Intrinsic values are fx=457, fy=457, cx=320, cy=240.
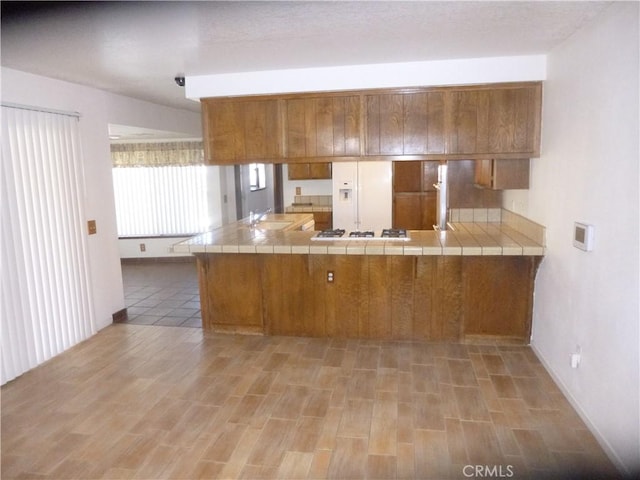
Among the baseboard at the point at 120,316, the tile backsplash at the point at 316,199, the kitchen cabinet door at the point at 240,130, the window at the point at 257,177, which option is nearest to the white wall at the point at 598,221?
the kitchen cabinet door at the point at 240,130

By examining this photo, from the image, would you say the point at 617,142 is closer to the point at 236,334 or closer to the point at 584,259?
the point at 584,259

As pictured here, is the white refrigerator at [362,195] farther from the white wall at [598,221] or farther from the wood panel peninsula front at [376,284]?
the white wall at [598,221]

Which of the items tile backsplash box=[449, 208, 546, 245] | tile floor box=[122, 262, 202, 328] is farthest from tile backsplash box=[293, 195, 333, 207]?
tile backsplash box=[449, 208, 546, 245]

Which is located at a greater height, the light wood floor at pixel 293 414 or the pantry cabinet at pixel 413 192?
the pantry cabinet at pixel 413 192

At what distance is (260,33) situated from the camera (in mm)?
2711

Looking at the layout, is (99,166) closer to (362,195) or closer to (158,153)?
(158,153)

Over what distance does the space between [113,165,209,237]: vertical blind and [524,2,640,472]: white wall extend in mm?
5711

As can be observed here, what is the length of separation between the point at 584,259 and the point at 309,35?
83.4 inches

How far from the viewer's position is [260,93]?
12.9 ft

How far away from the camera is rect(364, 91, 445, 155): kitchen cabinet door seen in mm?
3722

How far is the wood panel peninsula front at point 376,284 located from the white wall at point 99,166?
1074 mm

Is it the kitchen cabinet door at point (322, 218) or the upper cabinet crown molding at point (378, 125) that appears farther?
the kitchen cabinet door at point (322, 218)

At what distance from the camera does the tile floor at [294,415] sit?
2371 mm

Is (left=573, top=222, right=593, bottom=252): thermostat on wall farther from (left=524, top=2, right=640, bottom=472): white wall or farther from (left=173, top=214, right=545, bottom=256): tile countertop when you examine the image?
(left=173, top=214, right=545, bottom=256): tile countertop
